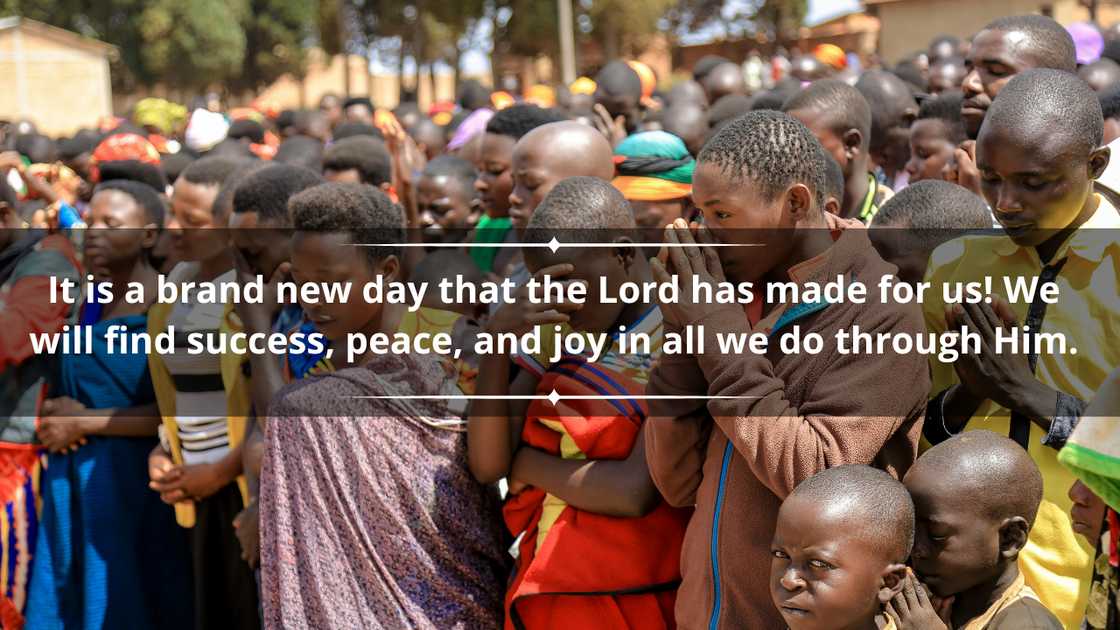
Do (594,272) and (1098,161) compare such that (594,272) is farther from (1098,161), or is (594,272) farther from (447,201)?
(447,201)

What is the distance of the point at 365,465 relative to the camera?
9.87ft

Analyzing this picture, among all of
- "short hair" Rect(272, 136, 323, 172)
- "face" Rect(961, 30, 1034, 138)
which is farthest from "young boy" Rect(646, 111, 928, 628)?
"short hair" Rect(272, 136, 323, 172)

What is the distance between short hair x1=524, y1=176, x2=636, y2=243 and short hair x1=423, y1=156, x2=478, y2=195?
2.06 metres

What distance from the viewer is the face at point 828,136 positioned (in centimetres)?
420

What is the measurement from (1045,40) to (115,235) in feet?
11.1

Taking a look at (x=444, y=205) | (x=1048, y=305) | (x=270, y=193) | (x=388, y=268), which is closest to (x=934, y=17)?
(x=444, y=205)

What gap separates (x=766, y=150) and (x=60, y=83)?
35.2 m

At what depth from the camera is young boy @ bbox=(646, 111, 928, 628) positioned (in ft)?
7.54

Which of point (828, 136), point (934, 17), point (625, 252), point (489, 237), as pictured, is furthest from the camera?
point (934, 17)

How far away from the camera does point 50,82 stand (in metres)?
33.9

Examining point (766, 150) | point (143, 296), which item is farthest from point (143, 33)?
point (766, 150)

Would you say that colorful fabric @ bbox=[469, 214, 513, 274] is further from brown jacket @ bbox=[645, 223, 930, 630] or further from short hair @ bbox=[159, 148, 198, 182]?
short hair @ bbox=[159, 148, 198, 182]

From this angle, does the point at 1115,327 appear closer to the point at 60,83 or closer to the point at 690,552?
the point at 690,552

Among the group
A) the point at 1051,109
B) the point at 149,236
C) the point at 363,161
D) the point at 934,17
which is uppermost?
the point at 934,17
